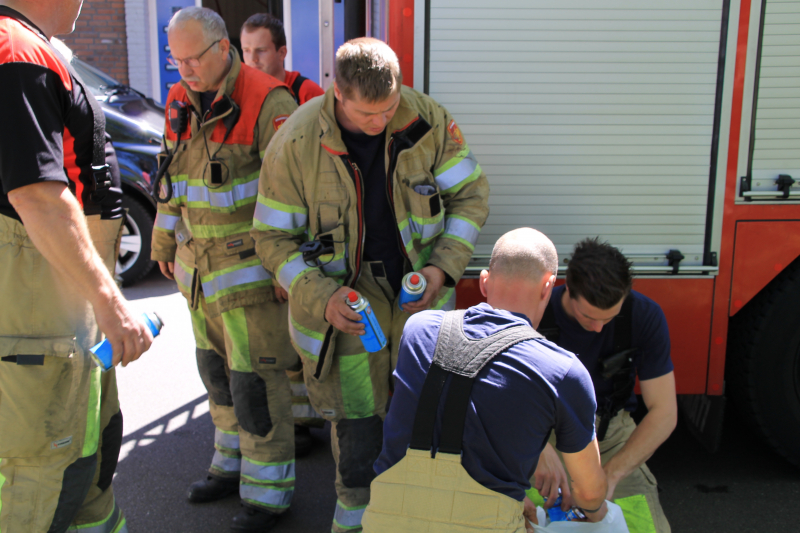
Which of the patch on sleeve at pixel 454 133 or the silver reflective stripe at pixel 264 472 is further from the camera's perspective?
the silver reflective stripe at pixel 264 472

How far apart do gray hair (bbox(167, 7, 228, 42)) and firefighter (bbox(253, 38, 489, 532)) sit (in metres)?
0.64

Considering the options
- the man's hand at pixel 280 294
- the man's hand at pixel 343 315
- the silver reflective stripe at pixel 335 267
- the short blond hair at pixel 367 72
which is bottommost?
the man's hand at pixel 280 294

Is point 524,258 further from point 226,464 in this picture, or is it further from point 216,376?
point 226,464

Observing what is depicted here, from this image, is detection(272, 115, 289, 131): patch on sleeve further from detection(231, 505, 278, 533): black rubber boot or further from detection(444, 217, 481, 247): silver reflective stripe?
detection(231, 505, 278, 533): black rubber boot

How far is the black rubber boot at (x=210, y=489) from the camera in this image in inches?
112

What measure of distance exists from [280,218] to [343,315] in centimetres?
45

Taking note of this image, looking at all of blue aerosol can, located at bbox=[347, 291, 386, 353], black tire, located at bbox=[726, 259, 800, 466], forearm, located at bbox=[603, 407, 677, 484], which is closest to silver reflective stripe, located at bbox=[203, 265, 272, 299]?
blue aerosol can, located at bbox=[347, 291, 386, 353]

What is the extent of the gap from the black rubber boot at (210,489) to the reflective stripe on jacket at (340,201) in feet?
3.17

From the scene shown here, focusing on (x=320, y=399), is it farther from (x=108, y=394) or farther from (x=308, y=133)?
(x=308, y=133)

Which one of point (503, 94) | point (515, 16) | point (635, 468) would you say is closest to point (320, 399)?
point (635, 468)

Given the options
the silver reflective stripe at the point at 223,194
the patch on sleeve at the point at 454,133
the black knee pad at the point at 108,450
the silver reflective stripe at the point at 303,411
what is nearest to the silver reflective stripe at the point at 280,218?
the silver reflective stripe at the point at 223,194

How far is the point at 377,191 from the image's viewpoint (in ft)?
7.61

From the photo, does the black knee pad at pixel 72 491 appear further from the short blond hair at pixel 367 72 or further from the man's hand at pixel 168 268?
the short blond hair at pixel 367 72

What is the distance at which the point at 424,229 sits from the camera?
7.54 ft
